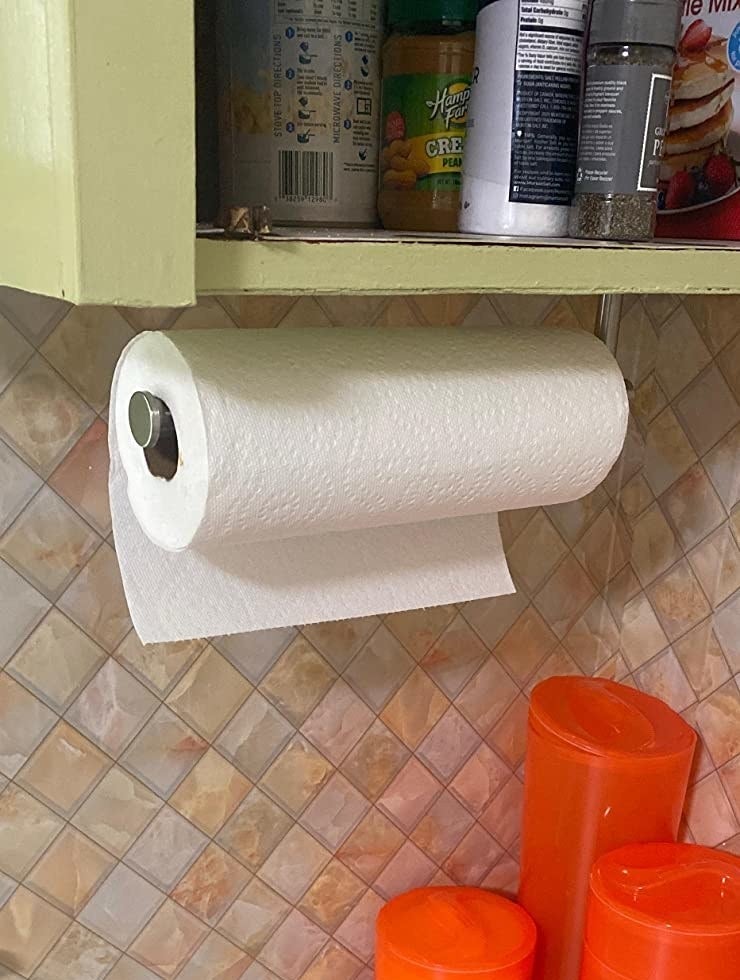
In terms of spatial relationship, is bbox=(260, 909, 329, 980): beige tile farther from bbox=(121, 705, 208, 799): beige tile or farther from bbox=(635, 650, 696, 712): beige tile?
bbox=(635, 650, 696, 712): beige tile

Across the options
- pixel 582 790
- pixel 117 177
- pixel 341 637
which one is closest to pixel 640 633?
pixel 582 790

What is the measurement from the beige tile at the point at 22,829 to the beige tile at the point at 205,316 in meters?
0.29

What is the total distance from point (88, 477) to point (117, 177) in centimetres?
30

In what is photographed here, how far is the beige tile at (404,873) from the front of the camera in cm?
73

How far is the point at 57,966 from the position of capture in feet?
2.04

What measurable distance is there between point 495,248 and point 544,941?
1.83ft

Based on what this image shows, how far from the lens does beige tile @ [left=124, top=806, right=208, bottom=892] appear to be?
63 cm

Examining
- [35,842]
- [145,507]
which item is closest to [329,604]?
[145,507]

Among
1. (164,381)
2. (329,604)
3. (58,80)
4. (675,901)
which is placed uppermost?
(58,80)

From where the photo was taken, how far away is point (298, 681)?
66 centimetres

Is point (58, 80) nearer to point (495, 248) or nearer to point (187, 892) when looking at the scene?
point (495, 248)

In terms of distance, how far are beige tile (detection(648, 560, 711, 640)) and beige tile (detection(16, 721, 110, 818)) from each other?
41 cm

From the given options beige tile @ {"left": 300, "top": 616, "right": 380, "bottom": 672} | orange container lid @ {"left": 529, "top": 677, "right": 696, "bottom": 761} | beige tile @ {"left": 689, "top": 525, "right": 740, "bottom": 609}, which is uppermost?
beige tile @ {"left": 689, "top": 525, "right": 740, "bottom": 609}

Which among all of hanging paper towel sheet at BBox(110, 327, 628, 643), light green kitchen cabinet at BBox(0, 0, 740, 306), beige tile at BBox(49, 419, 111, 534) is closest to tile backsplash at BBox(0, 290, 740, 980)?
beige tile at BBox(49, 419, 111, 534)
